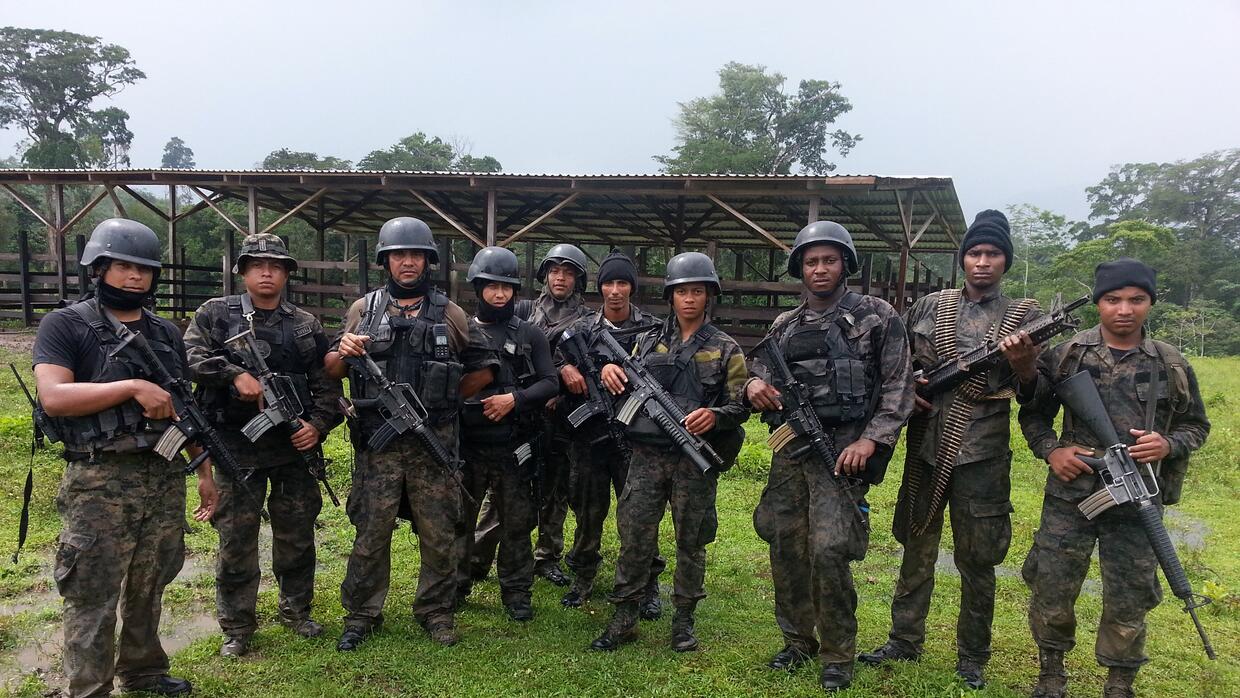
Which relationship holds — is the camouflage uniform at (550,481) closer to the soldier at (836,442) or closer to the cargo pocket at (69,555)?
the soldier at (836,442)

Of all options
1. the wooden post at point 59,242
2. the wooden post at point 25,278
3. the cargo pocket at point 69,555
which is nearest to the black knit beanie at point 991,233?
the cargo pocket at point 69,555

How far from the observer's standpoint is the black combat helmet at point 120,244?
3.21 m

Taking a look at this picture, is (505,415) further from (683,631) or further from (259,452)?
(683,631)

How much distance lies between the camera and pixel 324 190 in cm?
1309

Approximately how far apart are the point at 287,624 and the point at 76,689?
1206 millimetres

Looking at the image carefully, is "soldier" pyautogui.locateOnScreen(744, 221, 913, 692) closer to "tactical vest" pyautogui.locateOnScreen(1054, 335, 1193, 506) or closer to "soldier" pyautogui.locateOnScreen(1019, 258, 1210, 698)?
"soldier" pyautogui.locateOnScreen(1019, 258, 1210, 698)

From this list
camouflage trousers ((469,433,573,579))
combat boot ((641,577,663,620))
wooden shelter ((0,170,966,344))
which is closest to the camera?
combat boot ((641,577,663,620))

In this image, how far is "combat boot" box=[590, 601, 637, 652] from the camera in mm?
4125

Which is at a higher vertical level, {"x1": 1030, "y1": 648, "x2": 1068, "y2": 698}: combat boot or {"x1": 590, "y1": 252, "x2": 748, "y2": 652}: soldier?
{"x1": 590, "y1": 252, "x2": 748, "y2": 652}: soldier

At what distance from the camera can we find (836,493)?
367 cm

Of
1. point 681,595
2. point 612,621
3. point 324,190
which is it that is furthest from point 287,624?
point 324,190

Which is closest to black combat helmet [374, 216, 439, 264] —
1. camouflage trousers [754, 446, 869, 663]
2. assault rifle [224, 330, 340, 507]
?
assault rifle [224, 330, 340, 507]

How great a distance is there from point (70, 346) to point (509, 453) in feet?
7.62

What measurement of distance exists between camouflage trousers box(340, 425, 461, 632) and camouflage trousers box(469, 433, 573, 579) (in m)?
0.64
